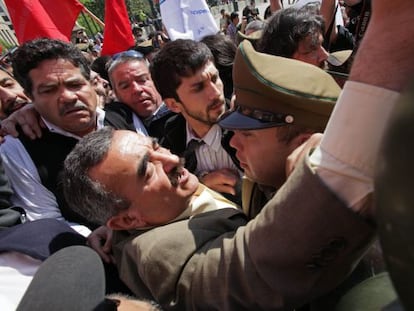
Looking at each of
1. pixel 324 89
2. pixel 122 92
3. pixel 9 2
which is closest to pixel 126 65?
pixel 122 92

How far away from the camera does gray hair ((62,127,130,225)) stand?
145 centimetres

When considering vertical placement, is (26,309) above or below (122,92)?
above

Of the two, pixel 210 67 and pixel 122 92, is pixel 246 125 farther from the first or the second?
pixel 122 92

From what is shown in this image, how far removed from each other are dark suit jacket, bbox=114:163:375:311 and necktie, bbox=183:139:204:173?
1.13 meters

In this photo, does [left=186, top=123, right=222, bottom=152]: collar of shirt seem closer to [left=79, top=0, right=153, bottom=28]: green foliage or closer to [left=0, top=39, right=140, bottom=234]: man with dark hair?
[left=0, top=39, right=140, bottom=234]: man with dark hair

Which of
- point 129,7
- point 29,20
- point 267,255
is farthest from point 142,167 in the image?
point 129,7

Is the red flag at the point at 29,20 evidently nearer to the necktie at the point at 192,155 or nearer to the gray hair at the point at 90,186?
the necktie at the point at 192,155

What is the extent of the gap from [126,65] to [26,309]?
2.73m

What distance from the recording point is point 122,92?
10.4 feet

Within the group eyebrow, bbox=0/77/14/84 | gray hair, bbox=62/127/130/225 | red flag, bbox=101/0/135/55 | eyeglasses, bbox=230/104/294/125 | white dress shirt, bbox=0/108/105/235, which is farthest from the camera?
red flag, bbox=101/0/135/55

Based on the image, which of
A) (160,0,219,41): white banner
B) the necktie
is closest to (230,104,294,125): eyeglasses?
the necktie

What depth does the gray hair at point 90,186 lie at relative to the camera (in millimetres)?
1452

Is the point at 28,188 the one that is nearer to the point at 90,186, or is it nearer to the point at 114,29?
the point at 90,186

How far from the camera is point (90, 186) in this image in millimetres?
1457
